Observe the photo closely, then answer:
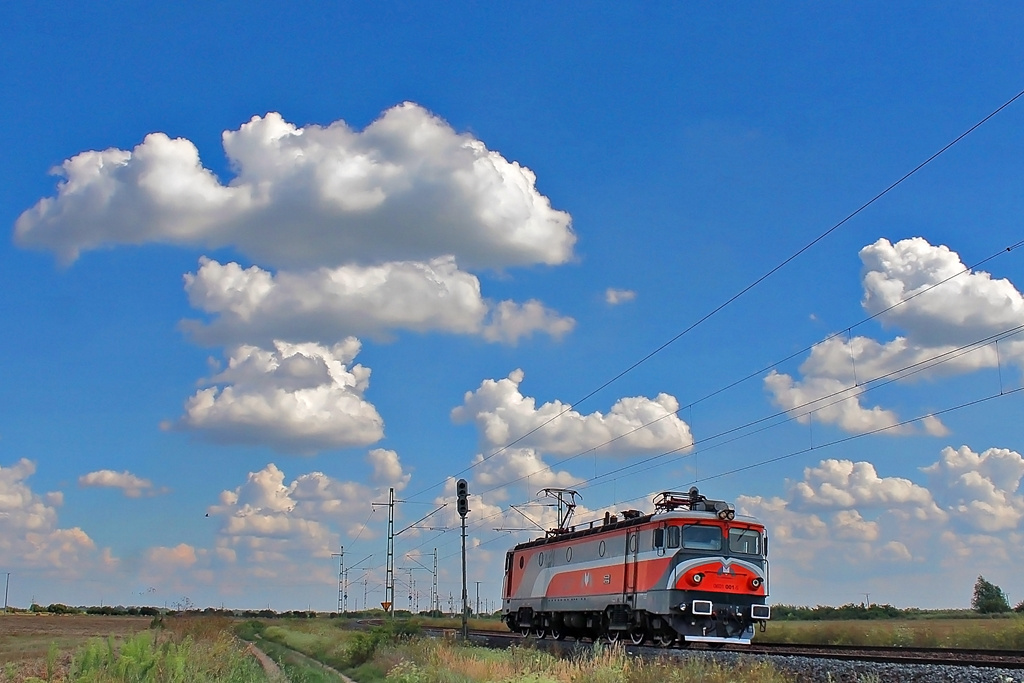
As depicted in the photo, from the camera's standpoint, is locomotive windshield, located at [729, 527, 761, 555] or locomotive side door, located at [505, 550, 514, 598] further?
locomotive side door, located at [505, 550, 514, 598]

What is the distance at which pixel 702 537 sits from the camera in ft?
103

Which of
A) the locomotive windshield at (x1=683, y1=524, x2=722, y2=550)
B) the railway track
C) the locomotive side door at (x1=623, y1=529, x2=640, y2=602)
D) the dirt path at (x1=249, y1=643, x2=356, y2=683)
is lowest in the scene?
the dirt path at (x1=249, y1=643, x2=356, y2=683)

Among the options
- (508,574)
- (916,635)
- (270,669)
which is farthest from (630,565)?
(270,669)

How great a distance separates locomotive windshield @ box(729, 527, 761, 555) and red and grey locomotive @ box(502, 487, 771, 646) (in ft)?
0.11

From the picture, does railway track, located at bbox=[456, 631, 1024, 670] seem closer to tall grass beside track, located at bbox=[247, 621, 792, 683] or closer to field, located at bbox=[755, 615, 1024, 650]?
tall grass beside track, located at bbox=[247, 621, 792, 683]

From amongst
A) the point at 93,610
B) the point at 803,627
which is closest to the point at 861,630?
the point at 803,627

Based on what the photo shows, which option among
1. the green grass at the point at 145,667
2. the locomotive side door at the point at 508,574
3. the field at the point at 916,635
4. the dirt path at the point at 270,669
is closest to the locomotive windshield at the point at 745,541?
the field at the point at 916,635

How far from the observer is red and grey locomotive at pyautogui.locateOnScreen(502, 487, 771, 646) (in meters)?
30.5

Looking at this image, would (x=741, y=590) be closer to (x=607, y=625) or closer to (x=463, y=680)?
(x=607, y=625)

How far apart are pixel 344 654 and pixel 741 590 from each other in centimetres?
2086

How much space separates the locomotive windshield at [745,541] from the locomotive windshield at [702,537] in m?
0.60

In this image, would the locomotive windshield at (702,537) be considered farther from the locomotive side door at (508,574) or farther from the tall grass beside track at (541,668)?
the locomotive side door at (508,574)

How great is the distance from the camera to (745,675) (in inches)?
762

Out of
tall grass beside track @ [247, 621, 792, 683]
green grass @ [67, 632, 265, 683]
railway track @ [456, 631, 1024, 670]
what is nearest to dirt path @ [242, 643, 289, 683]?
tall grass beside track @ [247, 621, 792, 683]
